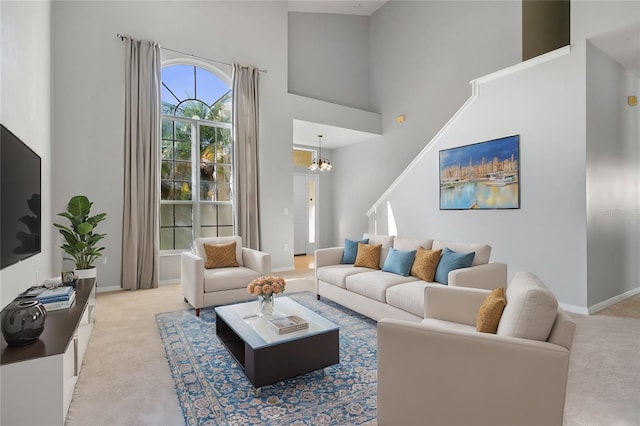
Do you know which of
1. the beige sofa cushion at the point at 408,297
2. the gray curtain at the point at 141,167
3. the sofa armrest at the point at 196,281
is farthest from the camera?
the gray curtain at the point at 141,167

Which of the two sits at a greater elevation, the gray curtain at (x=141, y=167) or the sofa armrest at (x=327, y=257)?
the gray curtain at (x=141, y=167)

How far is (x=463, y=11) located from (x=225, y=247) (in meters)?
5.92

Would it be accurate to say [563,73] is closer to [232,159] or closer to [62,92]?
[232,159]

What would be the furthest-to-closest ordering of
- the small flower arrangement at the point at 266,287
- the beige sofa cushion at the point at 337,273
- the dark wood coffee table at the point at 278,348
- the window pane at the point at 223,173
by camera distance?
the window pane at the point at 223,173, the beige sofa cushion at the point at 337,273, the small flower arrangement at the point at 266,287, the dark wood coffee table at the point at 278,348

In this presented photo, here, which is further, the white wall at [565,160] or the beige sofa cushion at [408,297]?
the white wall at [565,160]

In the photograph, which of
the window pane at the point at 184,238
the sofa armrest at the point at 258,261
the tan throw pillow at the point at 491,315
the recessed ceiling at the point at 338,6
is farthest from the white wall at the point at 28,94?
the recessed ceiling at the point at 338,6

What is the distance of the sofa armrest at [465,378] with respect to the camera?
1426 millimetres

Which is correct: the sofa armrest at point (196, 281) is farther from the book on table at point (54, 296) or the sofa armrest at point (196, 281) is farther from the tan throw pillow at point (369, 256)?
the tan throw pillow at point (369, 256)

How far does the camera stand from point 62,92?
460cm

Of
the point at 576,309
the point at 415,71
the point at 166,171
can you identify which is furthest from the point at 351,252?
the point at 415,71

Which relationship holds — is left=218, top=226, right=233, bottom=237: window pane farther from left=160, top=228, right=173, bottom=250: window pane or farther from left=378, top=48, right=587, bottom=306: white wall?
left=378, top=48, right=587, bottom=306: white wall

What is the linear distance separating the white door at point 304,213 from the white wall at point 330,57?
239cm

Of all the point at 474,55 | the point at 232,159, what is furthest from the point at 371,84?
the point at 232,159

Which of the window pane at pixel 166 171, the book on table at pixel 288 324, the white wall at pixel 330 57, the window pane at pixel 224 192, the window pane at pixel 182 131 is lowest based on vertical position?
the book on table at pixel 288 324
